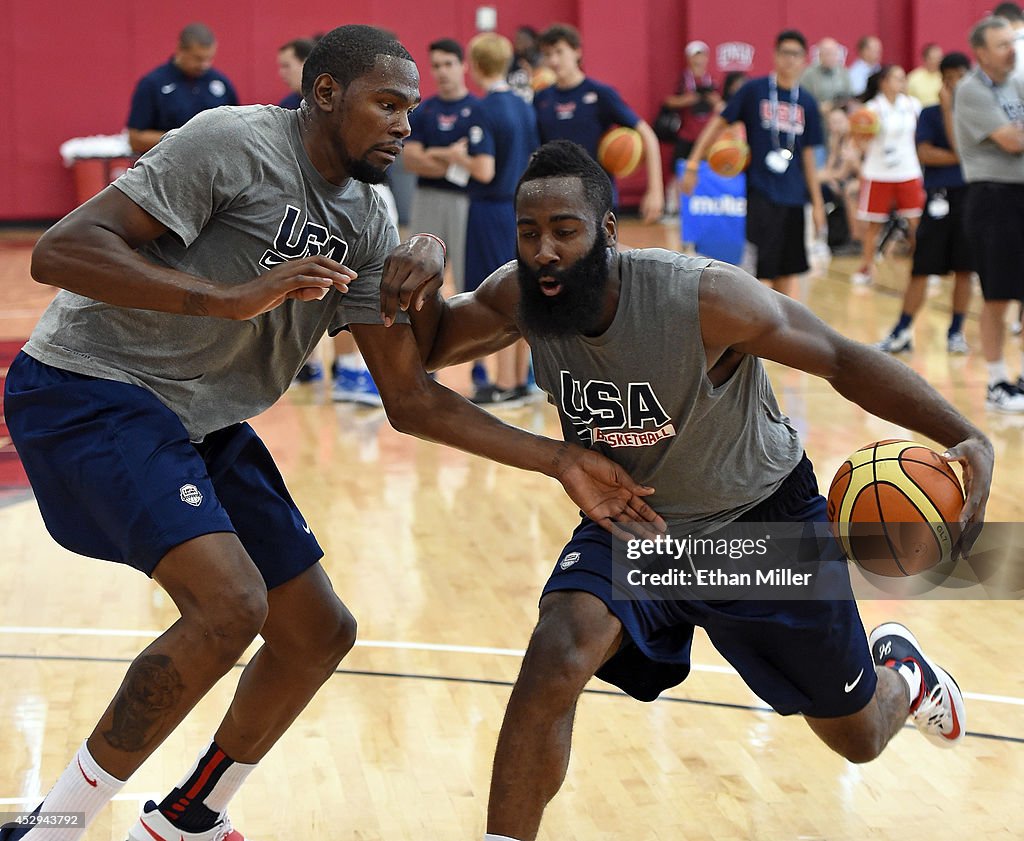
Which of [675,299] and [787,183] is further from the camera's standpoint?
[787,183]

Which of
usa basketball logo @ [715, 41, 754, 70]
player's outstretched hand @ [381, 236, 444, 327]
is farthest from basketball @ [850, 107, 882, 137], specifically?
player's outstretched hand @ [381, 236, 444, 327]

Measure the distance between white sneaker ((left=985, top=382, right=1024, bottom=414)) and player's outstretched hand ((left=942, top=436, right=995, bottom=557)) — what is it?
568 centimetres

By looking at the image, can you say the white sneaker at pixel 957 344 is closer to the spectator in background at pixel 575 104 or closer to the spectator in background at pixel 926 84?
the spectator in background at pixel 575 104

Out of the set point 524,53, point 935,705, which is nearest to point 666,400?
point 935,705

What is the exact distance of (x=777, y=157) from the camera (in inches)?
400

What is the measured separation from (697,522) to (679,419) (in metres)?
0.27

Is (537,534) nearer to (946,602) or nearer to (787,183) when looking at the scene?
(946,602)

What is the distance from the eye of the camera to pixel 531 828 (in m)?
3.05

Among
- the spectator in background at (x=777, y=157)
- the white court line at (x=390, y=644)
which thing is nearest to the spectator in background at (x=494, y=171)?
the spectator in background at (x=777, y=157)

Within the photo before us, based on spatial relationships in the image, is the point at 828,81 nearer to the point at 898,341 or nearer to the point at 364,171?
the point at 898,341

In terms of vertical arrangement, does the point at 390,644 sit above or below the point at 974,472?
below

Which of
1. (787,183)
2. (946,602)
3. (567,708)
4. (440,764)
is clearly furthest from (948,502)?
(787,183)

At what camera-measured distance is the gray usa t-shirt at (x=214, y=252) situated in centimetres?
320

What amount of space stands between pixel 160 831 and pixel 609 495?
1.38 meters
